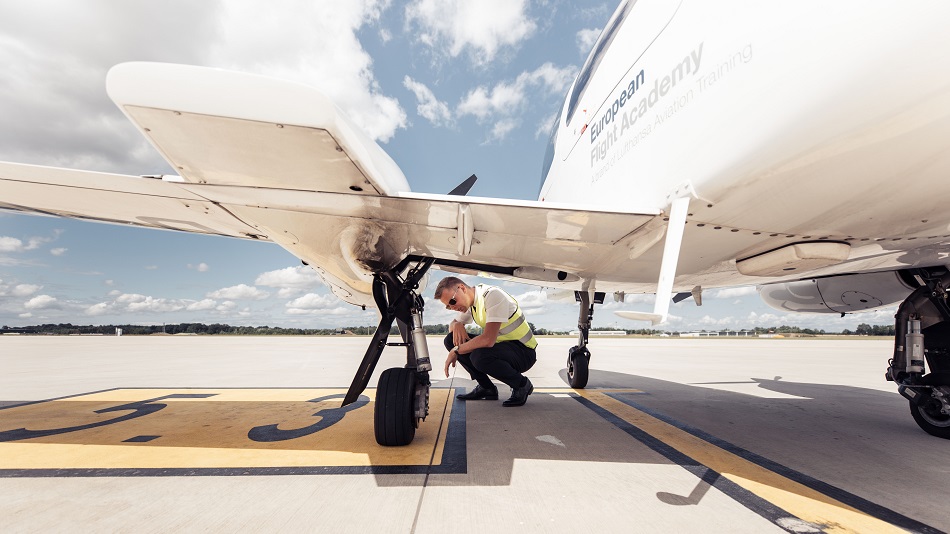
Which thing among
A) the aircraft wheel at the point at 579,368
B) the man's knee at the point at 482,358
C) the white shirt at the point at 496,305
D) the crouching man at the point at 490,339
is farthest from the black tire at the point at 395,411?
the aircraft wheel at the point at 579,368

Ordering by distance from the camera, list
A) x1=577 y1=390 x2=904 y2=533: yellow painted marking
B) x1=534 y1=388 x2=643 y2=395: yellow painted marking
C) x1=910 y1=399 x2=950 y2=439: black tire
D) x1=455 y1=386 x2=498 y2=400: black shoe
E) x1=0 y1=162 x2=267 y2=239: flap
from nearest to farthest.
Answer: x1=577 y1=390 x2=904 y2=533: yellow painted marking, x1=0 y1=162 x2=267 y2=239: flap, x1=910 y1=399 x2=950 y2=439: black tire, x1=455 y1=386 x2=498 y2=400: black shoe, x1=534 y1=388 x2=643 y2=395: yellow painted marking

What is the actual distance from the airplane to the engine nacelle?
0.19 metres

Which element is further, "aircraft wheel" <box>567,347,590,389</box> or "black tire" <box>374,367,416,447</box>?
"aircraft wheel" <box>567,347,590,389</box>

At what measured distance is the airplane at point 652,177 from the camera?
1.57 metres

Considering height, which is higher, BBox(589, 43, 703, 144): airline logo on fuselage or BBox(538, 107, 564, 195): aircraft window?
BBox(538, 107, 564, 195): aircraft window

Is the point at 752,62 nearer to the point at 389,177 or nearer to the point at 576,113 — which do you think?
the point at 389,177

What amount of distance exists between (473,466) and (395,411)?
2.23 ft

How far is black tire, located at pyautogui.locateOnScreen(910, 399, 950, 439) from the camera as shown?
10.6ft

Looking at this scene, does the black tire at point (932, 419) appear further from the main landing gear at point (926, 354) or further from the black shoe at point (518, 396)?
the black shoe at point (518, 396)

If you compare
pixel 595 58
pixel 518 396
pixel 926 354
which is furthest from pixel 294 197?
pixel 926 354

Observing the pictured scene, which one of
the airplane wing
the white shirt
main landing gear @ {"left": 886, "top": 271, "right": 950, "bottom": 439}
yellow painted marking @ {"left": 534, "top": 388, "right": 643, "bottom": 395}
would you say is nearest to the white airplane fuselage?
the airplane wing

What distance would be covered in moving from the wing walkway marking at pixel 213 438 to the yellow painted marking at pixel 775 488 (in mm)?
1534

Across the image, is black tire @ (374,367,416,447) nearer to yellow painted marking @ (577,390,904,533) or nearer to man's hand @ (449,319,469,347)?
man's hand @ (449,319,469,347)

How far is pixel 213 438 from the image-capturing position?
311cm
